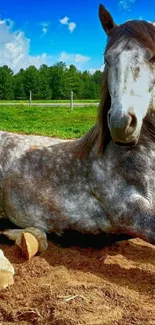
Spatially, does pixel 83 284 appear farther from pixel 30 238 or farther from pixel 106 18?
pixel 106 18

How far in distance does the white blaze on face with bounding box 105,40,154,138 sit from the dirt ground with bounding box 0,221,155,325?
1290 millimetres

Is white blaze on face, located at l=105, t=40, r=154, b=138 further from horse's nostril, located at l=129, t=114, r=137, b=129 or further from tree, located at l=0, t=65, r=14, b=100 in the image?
tree, located at l=0, t=65, r=14, b=100

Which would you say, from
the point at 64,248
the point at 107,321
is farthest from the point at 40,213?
the point at 107,321

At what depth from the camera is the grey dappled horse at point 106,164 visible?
391 centimetres

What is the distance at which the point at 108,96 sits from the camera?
4.38 metres

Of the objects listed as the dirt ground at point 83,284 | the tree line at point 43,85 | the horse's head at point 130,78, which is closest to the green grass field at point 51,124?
the dirt ground at point 83,284

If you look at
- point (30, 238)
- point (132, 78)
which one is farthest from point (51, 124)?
point (132, 78)

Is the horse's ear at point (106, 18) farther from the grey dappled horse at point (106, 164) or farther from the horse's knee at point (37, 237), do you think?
the horse's knee at point (37, 237)

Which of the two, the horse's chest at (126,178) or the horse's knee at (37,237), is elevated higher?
the horse's chest at (126,178)

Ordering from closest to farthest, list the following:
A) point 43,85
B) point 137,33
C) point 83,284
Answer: point 83,284 < point 137,33 < point 43,85

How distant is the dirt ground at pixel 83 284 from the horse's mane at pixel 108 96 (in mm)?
949

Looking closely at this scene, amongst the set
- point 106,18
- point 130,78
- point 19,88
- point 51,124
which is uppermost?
point 106,18

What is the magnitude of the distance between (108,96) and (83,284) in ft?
5.58

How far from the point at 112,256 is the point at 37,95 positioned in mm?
81813
